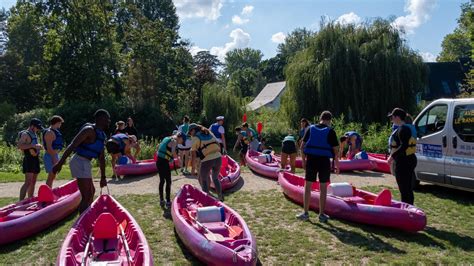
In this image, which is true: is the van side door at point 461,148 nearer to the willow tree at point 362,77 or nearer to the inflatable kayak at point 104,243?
the inflatable kayak at point 104,243

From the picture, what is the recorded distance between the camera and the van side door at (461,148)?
8.41 meters

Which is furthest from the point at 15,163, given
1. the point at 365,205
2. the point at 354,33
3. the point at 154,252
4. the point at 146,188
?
the point at 354,33

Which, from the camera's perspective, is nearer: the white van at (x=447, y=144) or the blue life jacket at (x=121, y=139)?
the white van at (x=447, y=144)

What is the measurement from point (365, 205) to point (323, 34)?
57.5 feet

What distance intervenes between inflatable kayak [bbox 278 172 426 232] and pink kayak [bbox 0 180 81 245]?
4.61 metres

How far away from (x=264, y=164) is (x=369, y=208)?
6500 mm

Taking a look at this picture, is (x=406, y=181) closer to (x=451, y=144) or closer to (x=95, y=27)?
(x=451, y=144)

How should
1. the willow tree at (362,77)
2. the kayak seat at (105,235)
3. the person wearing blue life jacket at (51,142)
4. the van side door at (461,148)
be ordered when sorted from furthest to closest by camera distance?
the willow tree at (362,77) < the person wearing blue life jacket at (51,142) < the van side door at (461,148) < the kayak seat at (105,235)

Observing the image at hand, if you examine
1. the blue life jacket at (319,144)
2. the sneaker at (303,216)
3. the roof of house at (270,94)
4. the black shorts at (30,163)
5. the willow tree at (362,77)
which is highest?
the roof of house at (270,94)

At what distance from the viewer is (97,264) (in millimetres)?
5117

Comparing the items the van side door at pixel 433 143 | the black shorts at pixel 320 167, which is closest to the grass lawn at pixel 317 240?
the van side door at pixel 433 143

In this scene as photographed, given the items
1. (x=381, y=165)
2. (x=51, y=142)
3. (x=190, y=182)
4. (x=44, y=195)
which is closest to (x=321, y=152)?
(x=44, y=195)

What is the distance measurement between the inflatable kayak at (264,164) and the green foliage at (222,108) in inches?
488

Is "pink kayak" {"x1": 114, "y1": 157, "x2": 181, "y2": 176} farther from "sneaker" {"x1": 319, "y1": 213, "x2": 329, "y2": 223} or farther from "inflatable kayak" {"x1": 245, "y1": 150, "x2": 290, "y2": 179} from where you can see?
"sneaker" {"x1": 319, "y1": 213, "x2": 329, "y2": 223}
